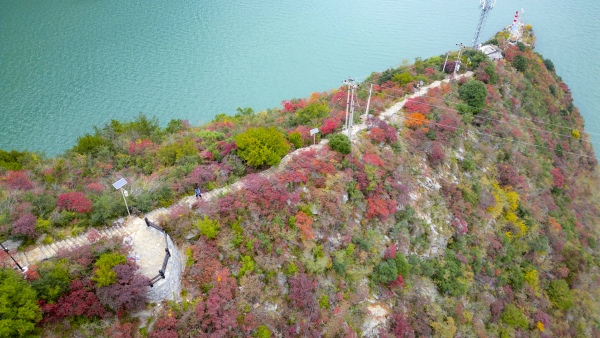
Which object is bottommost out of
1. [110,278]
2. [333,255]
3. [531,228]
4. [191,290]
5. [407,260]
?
[531,228]

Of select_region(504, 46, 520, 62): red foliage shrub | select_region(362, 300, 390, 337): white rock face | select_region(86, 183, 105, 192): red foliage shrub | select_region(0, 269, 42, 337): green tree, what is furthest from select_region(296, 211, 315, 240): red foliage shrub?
select_region(504, 46, 520, 62): red foliage shrub

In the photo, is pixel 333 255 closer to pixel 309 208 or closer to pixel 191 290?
pixel 309 208

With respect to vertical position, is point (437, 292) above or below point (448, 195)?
below

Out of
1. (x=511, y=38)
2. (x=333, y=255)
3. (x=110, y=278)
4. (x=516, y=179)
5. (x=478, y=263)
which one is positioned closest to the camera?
(x=110, y=278)

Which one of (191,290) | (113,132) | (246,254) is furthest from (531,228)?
(113,132)

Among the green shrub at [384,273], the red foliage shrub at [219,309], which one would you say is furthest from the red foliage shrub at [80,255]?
the green shrub at [384,273]

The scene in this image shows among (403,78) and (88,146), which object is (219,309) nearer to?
(88,146)

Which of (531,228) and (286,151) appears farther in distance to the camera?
(531,228)

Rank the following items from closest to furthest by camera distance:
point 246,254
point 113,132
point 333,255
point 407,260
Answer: point 246,254
point 333,255
point 407,260
point 113,132
